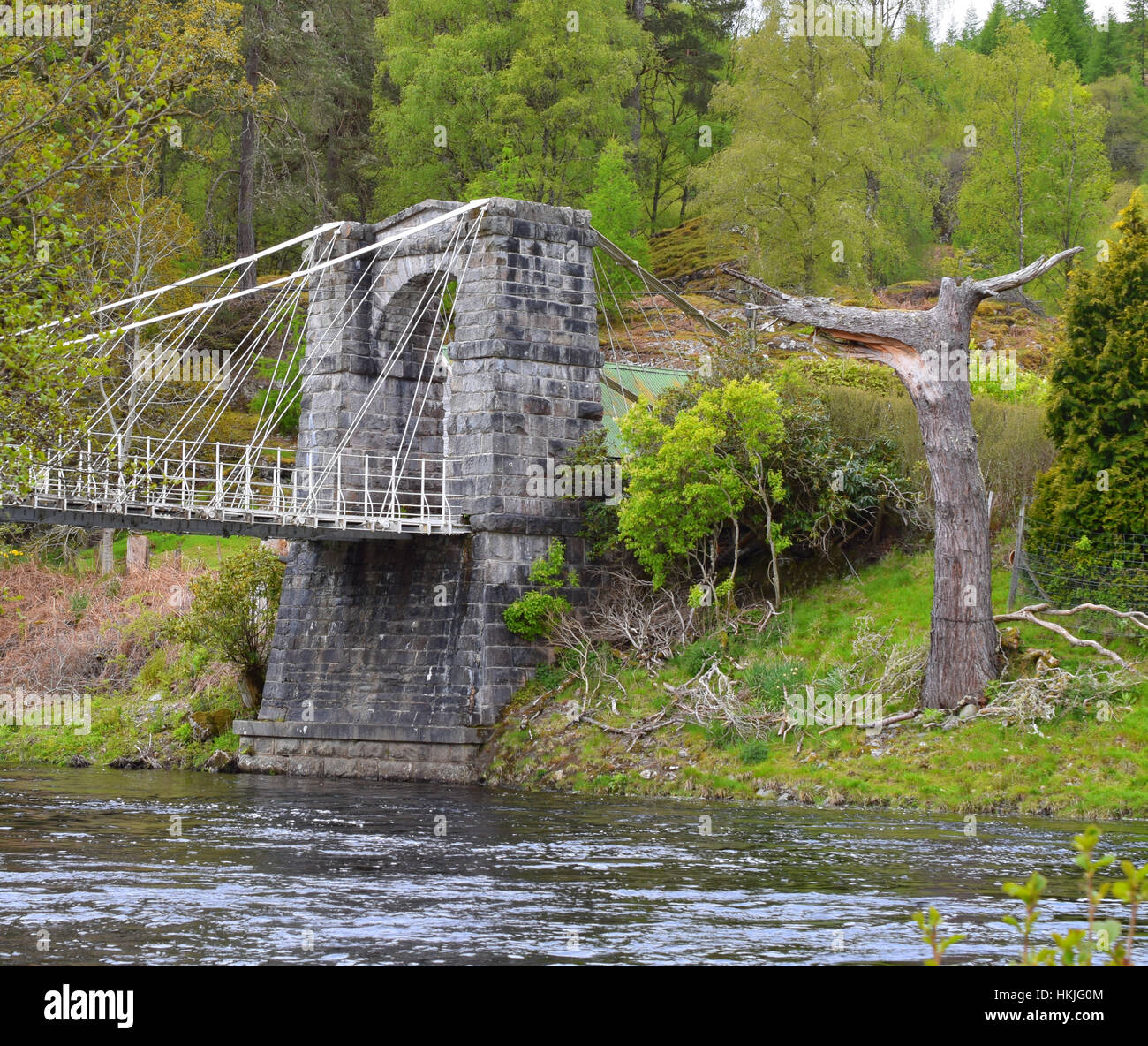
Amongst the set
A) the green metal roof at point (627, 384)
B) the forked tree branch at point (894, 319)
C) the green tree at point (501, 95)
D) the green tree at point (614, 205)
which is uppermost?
the green tree at point (501, 95)

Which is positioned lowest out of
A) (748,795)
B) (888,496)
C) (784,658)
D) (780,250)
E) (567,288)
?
(748,795)

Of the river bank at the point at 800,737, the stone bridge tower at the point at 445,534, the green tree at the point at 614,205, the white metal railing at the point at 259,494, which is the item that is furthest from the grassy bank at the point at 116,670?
the green tree at the point at 614,205

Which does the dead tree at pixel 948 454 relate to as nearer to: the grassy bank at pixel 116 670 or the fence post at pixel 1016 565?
the fence post at pixel 1016 565

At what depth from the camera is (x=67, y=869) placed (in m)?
14.2

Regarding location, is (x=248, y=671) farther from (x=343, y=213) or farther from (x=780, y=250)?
(x=343, y=213)

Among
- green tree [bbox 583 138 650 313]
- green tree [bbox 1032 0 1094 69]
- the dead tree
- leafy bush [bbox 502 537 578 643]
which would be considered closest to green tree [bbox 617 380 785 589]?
leafy bush [bbox 502 537 578 643]

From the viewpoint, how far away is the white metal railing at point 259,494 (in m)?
20.7

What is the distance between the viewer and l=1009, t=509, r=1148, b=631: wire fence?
68.2 ft

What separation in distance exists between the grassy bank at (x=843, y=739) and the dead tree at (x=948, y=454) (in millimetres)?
690

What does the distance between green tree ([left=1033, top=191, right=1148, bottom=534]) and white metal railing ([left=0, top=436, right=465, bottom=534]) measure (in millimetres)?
9385

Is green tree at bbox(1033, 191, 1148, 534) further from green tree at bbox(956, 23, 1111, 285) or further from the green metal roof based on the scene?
green tree at bbox(956, 23, 1111, 285)

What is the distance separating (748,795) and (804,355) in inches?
668
